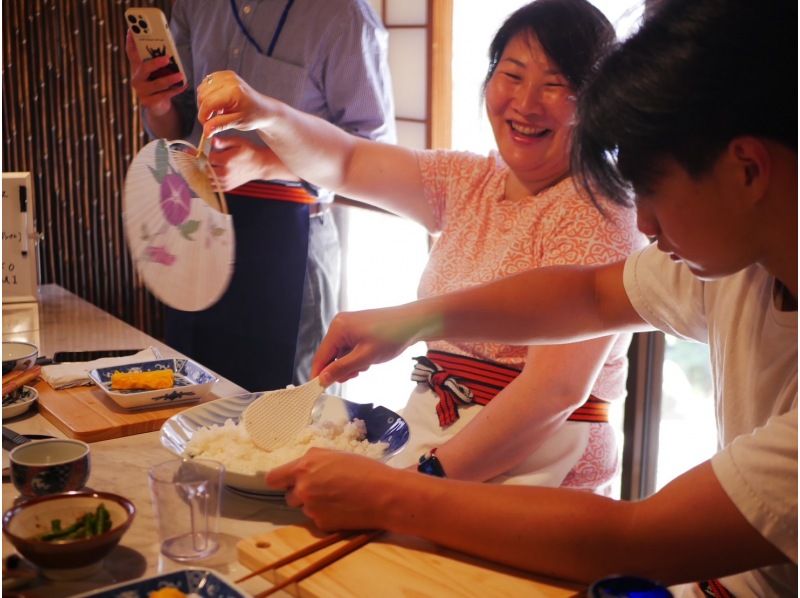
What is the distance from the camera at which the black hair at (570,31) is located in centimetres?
194

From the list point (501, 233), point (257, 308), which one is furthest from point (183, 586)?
point (257, 308)

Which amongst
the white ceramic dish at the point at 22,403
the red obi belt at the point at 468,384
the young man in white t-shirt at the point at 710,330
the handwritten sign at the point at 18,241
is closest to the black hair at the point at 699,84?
the young man in white t-shirt at the point at 710,330

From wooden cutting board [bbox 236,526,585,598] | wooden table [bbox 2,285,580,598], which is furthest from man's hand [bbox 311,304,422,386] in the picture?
wooden cutting board [bbox 236,526,585,598]

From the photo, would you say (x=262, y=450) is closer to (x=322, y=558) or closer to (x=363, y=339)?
(x=363, y=339)

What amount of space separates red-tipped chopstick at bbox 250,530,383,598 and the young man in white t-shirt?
2 cm

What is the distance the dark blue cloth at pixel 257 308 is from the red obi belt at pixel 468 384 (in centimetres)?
97

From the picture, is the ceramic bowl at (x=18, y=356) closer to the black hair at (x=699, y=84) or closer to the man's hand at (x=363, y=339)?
the man's hand at (x=363, y=339)

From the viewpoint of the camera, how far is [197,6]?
9.57 feet

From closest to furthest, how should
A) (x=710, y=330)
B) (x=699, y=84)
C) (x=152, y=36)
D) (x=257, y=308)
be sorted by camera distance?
(x=699, y=84) → (x=710, y=330) → (x=152, y=36) → (x=257, y=308)

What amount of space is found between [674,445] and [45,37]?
10.1ft

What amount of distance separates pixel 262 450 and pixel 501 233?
81 cm

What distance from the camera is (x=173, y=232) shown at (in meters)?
1.90

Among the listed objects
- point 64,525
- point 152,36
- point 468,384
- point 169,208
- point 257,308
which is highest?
point 152,36

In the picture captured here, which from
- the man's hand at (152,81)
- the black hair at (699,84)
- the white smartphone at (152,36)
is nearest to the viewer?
the black hair at (699,84)
